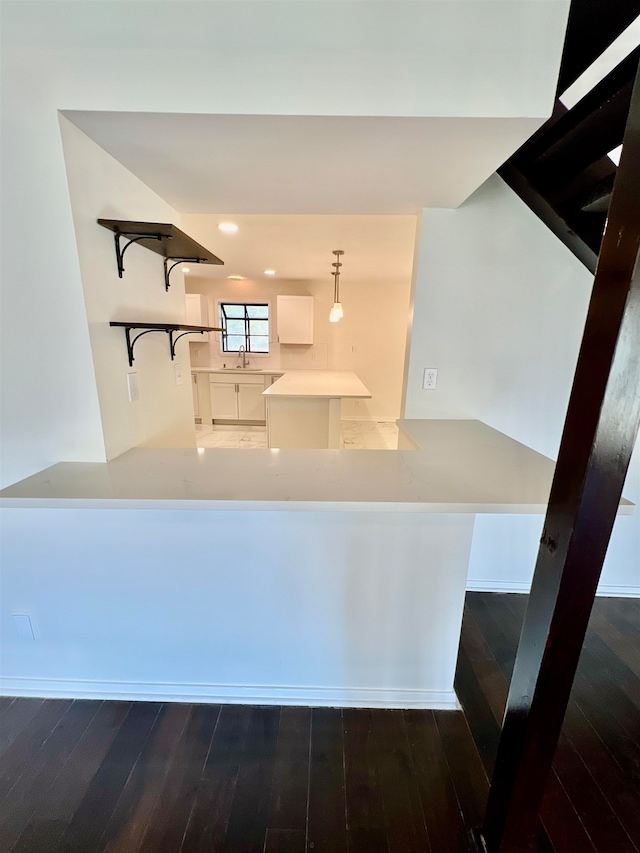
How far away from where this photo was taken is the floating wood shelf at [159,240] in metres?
1.22

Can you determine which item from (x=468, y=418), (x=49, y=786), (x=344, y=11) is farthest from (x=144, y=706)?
(x=344, y=11)

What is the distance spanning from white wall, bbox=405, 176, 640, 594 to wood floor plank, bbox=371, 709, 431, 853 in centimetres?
114

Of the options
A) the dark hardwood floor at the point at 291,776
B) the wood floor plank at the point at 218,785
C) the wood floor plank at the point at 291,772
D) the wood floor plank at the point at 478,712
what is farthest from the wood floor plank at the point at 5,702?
the wood floor plank at the point at 478,712

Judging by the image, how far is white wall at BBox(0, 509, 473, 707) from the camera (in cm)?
128

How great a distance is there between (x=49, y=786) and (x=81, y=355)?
147cm

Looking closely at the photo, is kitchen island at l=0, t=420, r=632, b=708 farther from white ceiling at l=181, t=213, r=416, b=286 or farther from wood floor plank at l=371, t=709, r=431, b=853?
white ceiling at l=181, t=213, r=416, b=286

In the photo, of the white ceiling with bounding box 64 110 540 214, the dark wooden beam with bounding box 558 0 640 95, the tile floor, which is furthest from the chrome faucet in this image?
the dark wooden beam with bounding box 558 0 640 95

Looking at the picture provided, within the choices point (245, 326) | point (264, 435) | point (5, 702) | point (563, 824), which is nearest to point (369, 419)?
point (264, 435)

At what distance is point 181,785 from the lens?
3.85ft

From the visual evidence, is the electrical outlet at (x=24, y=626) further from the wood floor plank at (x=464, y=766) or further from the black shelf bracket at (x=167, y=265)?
the wood floor plank at (x=464, y=766)

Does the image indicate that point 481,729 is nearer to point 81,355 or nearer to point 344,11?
point 81,355

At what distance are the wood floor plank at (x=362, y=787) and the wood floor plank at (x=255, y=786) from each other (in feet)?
0.88

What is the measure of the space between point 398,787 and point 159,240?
2209 mm

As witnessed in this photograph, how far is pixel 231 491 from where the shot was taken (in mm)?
1102
